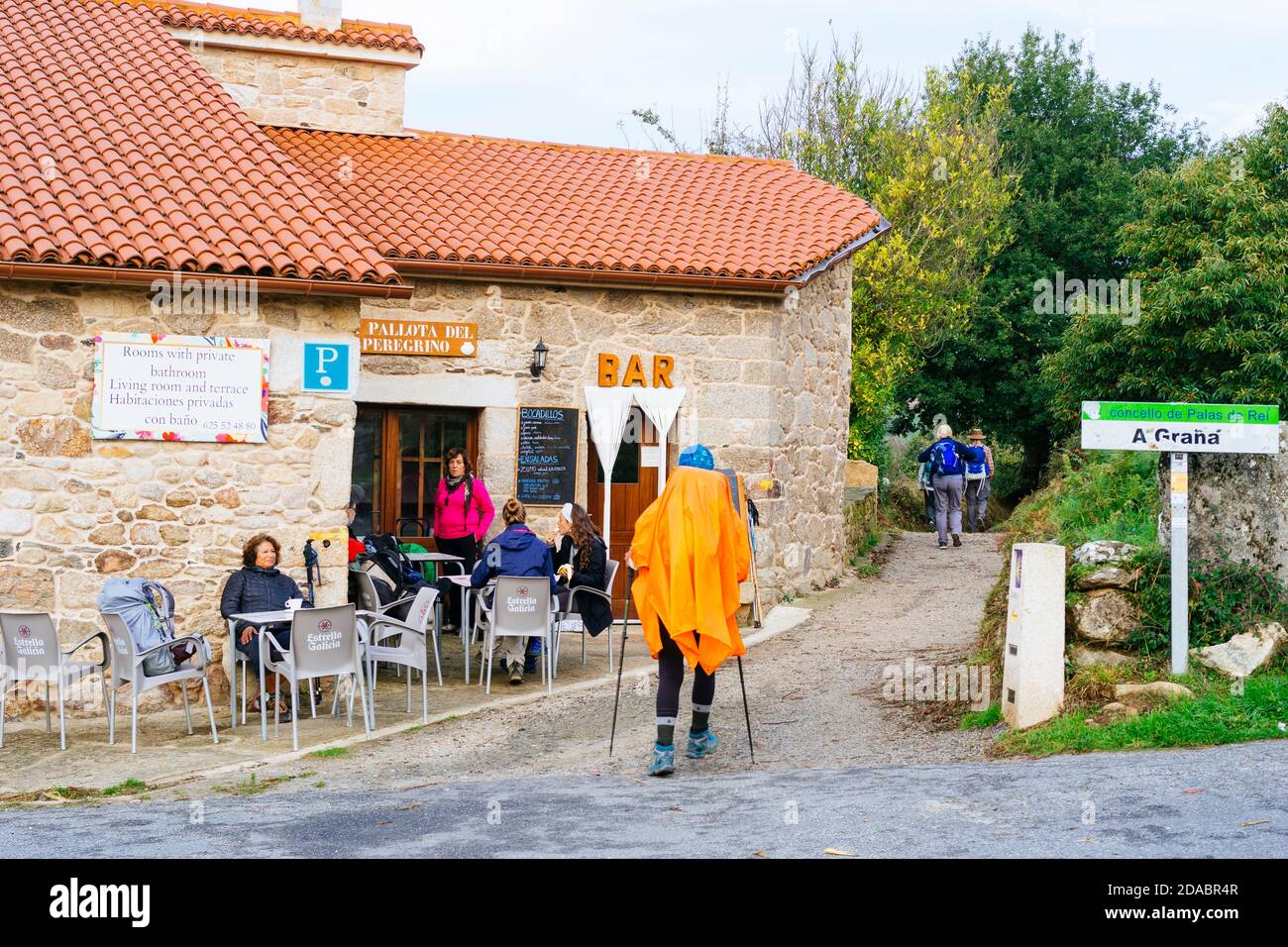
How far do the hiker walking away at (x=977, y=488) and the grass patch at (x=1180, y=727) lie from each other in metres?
12.7

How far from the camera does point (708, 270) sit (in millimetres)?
12352

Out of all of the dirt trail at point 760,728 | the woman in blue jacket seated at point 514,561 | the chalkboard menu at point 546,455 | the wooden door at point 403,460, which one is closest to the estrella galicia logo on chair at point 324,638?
the dirt trail at point 760,728

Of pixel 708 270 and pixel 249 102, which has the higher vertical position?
pixel 249 102

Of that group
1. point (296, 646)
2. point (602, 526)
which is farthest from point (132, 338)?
point (602, 526)

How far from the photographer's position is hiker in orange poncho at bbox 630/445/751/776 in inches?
275

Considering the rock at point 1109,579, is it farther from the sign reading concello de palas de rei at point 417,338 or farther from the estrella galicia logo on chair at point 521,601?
the sign reading concello de palas de rei at point 417,338

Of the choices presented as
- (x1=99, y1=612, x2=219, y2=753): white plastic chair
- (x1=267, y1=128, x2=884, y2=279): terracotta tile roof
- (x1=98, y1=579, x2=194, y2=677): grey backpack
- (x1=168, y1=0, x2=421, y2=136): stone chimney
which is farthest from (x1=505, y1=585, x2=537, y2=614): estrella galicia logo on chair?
(x1=168, y1=0, x2=421, y2=136): stone chimney

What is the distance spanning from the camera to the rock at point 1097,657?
7918mm

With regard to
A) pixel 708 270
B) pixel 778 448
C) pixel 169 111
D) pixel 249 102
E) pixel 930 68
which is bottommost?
pixel 778 448

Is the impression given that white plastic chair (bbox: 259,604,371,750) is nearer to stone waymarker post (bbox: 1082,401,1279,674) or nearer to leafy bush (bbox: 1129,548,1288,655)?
stone waymarker post (bbox: 1082,401,1279,674)

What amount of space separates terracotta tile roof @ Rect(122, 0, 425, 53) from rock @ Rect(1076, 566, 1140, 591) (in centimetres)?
989

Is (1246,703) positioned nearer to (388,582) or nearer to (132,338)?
(388,582)
